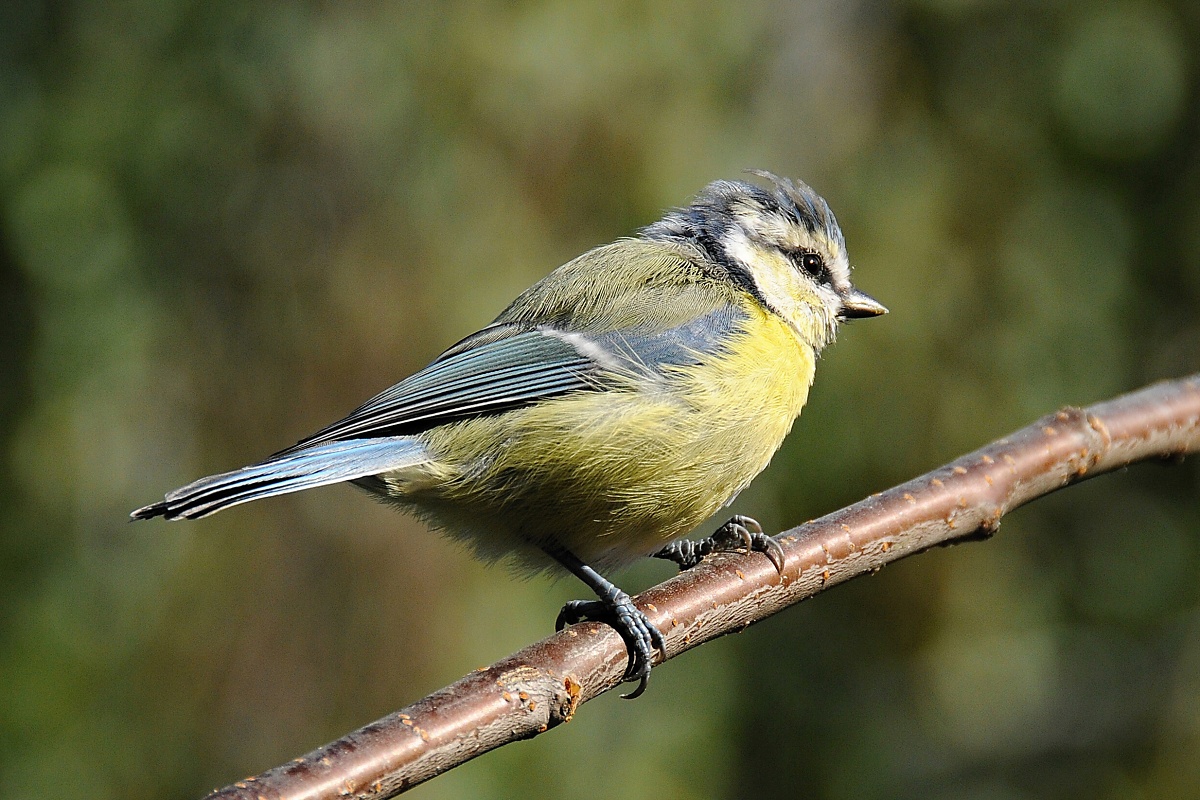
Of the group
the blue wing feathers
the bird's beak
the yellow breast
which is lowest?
the yellow breast

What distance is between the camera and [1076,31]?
3.80m

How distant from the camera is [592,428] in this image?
189cm

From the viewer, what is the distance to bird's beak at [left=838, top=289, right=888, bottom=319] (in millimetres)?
2332

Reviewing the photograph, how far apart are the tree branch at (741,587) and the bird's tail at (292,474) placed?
44 cm

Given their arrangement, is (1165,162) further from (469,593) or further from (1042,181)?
(469,593)

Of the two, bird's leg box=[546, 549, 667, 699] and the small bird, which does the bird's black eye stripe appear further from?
bird's leg box=[546, 549, 667, 699]

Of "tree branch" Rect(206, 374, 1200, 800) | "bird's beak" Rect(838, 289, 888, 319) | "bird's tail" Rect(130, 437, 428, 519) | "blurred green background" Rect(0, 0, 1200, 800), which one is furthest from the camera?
"blurred green background" Rect(0, 0, 1200, 800)

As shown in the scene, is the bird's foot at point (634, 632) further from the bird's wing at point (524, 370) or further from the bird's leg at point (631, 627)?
the bird's wing at point (524, 370)

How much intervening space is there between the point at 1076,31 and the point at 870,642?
85.3 inches

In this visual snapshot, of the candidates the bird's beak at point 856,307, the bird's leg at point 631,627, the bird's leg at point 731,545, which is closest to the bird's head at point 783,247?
the bird's beak at point 856,307

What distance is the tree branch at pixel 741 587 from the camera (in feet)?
4.12

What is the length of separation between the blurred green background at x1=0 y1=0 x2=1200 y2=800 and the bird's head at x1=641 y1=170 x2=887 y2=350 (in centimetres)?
110

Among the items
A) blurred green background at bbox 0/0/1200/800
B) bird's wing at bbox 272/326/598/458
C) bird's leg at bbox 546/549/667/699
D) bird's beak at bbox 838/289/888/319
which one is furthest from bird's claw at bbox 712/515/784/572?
blurred green background at bbox 0/0/1200/800

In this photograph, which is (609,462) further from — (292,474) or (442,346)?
(442,346)
